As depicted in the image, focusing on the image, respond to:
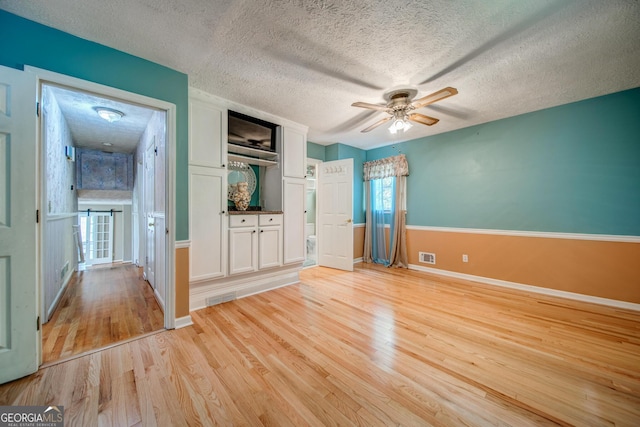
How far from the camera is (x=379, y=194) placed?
460cm

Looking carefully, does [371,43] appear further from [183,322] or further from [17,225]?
[183,322]

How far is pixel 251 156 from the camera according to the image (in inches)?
132

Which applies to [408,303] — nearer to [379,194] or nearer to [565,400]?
[565,400]

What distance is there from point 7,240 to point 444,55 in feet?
11.1

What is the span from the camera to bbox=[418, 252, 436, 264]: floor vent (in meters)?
3.95

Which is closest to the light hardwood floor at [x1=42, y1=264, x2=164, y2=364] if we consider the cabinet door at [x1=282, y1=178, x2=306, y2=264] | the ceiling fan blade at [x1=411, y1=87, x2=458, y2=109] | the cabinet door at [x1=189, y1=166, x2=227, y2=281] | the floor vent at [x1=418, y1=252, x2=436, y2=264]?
the cabinet door at [x1=189, y1=166, x2=227, y2=281]

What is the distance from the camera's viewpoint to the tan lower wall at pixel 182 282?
211 centimetres

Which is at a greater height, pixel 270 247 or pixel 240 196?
pixel 240 196

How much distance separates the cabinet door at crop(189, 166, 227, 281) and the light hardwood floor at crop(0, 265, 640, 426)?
474mm

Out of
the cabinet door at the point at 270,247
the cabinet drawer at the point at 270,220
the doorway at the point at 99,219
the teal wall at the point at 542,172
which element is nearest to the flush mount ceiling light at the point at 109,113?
the doorway at the point at 99,219

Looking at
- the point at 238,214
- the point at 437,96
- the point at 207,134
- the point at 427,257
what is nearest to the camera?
the point at 437,96

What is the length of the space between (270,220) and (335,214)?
1.45 m

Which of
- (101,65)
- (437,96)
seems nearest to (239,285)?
(101,65)

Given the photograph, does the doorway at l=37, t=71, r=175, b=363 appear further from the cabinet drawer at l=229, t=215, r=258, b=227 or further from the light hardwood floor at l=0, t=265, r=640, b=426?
the cabinet drawer at l=229, t=215, r=258, b=227
